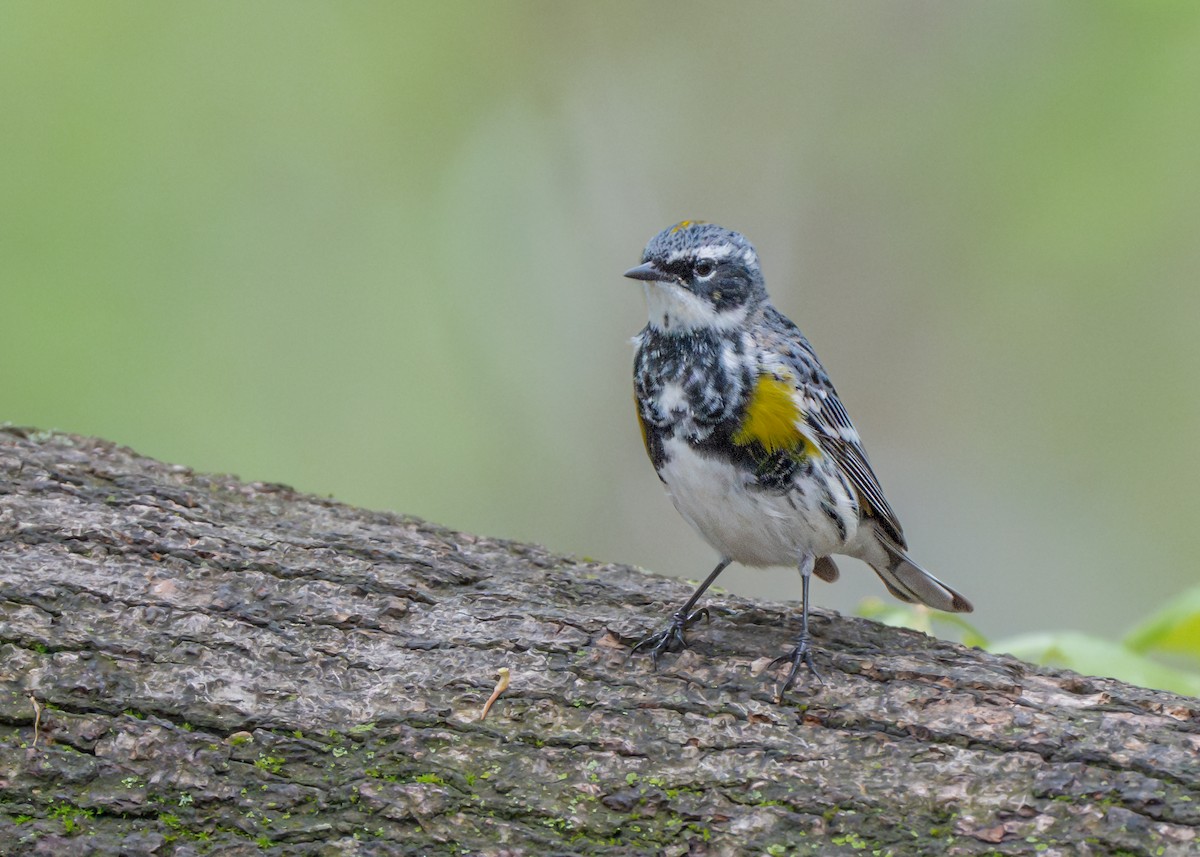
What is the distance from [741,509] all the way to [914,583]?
119cm

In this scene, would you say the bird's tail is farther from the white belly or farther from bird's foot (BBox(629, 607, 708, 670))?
bird's foot (BBox(629, 607, 708, 670))

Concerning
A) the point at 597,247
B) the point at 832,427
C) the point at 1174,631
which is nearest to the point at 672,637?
the point at 832,427

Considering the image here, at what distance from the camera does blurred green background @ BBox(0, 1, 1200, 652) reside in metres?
10.4

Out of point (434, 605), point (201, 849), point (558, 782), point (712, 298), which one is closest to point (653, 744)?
point (558, 782)

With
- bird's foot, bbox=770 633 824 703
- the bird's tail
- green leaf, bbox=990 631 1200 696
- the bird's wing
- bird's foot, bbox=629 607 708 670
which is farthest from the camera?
the bird's tail

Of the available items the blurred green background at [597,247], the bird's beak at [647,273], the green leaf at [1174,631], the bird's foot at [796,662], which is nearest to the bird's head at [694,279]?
the bird's beak at [647,273]

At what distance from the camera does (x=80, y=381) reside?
10.0 metres

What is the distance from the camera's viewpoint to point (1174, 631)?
156 inches

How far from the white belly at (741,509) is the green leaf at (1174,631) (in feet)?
3.61

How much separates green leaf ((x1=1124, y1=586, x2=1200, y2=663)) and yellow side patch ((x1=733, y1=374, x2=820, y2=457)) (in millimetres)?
1319

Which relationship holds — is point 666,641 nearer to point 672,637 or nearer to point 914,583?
point 672,637

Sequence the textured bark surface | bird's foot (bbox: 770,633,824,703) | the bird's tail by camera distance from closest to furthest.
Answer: the textured bark surface < bird's foot (bbox: 770,633,824,703) < the bird's tail

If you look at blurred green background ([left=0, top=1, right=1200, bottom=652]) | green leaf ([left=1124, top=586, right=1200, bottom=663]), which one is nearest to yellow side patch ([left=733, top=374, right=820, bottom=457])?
green leaf ([left=1124, top=586, right=1200, bottom=663])

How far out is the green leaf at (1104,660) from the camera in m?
3.85
